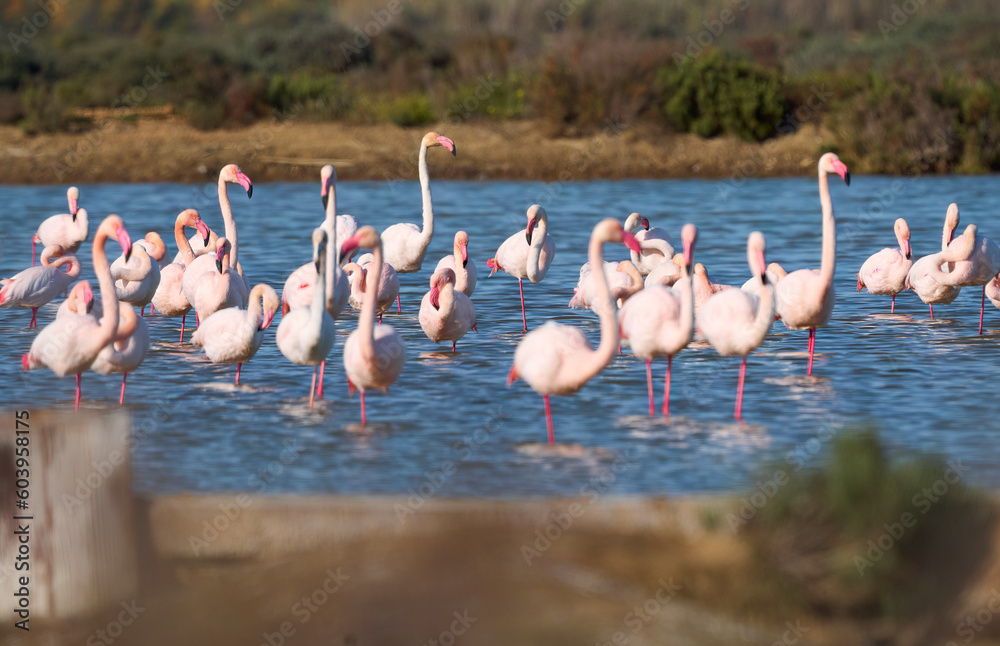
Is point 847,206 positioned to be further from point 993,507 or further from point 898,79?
point 993,507

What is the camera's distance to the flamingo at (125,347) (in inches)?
333

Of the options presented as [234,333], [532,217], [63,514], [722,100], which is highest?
[722,100]

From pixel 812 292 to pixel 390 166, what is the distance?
1741cm

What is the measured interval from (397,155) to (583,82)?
13.9 ft

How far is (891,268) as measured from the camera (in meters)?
11.9

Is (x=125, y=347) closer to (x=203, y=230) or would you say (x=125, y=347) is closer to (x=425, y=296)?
(x=425, y=296)

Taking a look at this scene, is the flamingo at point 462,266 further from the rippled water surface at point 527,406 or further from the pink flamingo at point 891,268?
the pink flamingo at point 891,268

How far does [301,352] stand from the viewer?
8508 mm

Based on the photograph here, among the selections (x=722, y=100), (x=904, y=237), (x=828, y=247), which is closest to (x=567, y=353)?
(x=828, y=247)

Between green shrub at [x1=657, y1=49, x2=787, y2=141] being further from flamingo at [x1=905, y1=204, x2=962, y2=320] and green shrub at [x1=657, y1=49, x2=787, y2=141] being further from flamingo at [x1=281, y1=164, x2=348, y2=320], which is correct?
flamingo at [x1=281, y1=164, x2=348, y2=320]

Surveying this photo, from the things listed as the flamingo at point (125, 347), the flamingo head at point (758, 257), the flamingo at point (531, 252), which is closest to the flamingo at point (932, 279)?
the flamingo head at point (758, 257)

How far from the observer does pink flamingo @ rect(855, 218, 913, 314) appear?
11.8 m

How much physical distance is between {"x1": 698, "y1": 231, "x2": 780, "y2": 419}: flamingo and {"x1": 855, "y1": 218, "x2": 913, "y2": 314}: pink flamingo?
3.62 m

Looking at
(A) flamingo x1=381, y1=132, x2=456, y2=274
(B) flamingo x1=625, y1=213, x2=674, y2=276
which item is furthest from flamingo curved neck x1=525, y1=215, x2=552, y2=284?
(A) flamingo x1=381, y1=132, x2=456, y2=274
